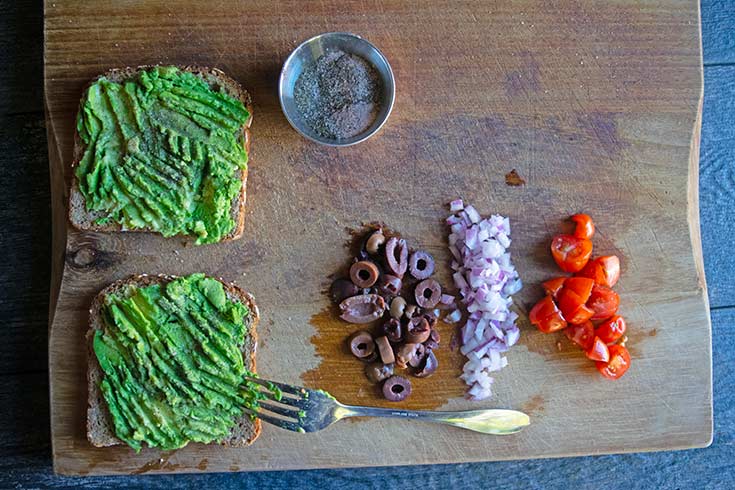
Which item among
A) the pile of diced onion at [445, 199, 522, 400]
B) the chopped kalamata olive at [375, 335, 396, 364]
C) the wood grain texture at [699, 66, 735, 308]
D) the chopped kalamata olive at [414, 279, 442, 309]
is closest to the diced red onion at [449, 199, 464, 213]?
the pile of diced onion at [445, 199, 522, 400]

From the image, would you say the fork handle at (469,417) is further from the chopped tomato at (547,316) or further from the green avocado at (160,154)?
the green avocado at (160,154)

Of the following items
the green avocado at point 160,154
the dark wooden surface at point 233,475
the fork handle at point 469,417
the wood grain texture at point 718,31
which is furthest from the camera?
the wood grain texture at point 718,31

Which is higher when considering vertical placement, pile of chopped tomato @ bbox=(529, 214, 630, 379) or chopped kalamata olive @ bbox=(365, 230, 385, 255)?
chopped kalamata olive @ bbox=(365, 230, 385, 255)

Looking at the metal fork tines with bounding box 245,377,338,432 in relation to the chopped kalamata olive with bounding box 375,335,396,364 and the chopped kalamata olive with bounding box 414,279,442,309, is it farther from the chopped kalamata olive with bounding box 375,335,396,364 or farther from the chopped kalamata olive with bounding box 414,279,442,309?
the chopped kalamata olive with bounding box 414,279,442,309

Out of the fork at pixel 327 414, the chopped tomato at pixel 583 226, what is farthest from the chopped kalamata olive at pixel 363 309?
the chopped tomato at pixel 583 226

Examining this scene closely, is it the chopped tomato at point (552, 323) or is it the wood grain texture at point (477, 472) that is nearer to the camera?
the chopped tomato at point (552, 323)

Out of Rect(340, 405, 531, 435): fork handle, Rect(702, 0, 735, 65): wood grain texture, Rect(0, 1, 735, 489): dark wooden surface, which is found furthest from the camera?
Rect(702, 0, 735, 65): wood grain texture

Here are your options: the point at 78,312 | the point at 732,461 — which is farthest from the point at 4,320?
the point at 732,461
